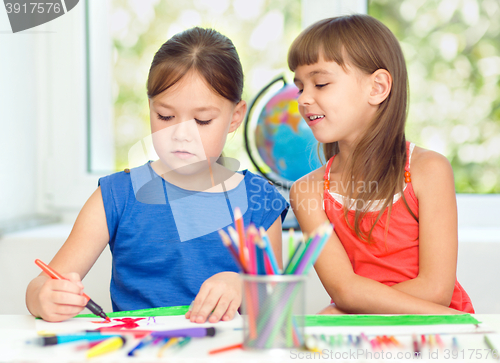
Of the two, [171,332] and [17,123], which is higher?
[17,123]

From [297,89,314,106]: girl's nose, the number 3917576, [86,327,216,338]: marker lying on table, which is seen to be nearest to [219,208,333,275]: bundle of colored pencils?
[86,327,216,338]: marker lying on table

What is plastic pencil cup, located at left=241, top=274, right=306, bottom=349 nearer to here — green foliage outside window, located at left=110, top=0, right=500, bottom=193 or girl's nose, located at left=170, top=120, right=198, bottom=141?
girl's nose, located at left=170, top=120, right=198, bottom=141

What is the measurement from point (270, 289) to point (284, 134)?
2.18 ft

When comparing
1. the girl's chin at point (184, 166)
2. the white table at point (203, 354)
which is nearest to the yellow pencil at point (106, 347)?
the white table at point (203, 354)

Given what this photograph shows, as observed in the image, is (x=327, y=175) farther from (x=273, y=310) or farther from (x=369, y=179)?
(x=273, y=310)

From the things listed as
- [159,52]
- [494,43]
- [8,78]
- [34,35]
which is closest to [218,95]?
[159,52]

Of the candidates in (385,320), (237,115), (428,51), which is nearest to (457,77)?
(428,51)

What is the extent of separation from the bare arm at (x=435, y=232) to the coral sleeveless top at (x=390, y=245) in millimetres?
23

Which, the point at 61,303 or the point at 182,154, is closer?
the point at 61,303

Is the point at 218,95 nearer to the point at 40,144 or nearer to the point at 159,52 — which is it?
the point at 159,52

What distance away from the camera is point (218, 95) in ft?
2.51

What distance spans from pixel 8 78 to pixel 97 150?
30 centimetres

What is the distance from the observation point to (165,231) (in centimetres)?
78

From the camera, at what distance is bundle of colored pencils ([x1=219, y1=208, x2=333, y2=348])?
1.26ft
